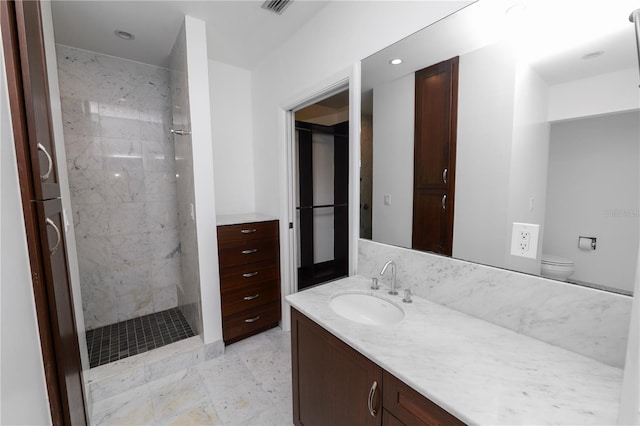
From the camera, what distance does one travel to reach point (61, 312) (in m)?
1.06

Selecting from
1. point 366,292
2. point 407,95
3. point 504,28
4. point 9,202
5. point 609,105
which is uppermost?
point 504,28

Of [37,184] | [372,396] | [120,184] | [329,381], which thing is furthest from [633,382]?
[120,184]

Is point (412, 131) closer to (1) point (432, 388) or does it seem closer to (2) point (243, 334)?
(1) point (432, 388)

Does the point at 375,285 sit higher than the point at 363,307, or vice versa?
the point at 375,285

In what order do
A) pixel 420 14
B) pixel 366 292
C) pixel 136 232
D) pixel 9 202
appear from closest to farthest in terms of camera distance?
Answer: pixel 9 202, pixel 420 14, pixel 366 292, pixel 136 232

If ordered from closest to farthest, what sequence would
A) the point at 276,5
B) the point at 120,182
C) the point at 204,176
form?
1. the point at 276,5
2. the point at 204,176
3. the point at 120,182

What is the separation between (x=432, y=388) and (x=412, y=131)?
119 centimetres

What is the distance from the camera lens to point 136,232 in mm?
2639

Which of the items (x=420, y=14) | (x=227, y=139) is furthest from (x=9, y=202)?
(x=227, y=139)

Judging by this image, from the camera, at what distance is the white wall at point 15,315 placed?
1.99 feet

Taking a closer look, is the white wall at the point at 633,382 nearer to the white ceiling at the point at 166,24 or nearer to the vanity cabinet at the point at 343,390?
the vanity cabinet at the point at 343,390

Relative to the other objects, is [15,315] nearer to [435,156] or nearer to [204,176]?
[204,176]

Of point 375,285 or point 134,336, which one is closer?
point 375,285

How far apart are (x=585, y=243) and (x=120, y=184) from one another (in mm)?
3307
